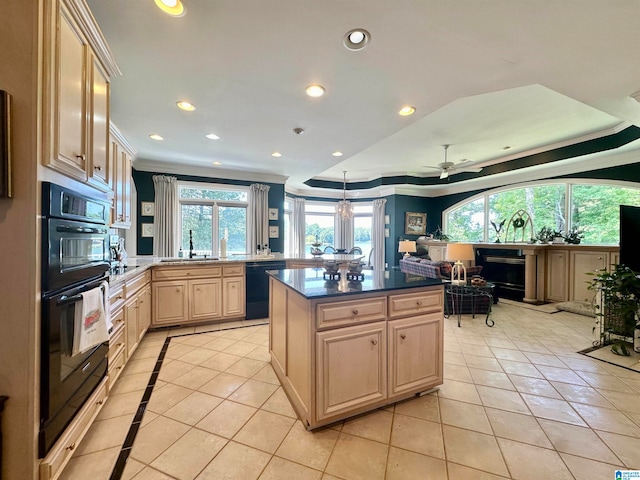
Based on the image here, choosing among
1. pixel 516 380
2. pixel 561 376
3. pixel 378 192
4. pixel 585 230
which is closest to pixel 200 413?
pixel 516 380

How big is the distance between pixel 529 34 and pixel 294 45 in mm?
1501

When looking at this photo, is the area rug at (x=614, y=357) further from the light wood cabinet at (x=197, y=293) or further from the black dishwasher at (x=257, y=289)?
the light wood cabinet at (x=197, y=293)

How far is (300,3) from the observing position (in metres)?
1.50

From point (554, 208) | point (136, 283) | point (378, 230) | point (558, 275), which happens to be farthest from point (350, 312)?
point (378, 230)

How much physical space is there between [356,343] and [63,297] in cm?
164

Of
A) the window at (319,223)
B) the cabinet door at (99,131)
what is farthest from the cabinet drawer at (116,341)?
the window at (319,223)

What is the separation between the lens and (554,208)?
570cm

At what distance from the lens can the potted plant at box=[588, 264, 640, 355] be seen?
295cm

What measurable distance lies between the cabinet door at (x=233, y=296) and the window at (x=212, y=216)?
1676 mm

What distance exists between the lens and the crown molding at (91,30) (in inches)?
52.2

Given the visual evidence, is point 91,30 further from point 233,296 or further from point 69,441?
point 233,296

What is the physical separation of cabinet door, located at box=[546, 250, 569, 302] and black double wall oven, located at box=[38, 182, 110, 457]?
7.06 m

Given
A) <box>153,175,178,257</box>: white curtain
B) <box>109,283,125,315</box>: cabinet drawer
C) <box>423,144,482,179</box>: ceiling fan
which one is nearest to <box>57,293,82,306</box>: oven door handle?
<box>109,283,125,315</box>: cabinet drawer

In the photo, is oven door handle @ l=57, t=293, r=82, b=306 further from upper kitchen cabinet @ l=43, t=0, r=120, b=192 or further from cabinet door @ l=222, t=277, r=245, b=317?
cabinet door @ l=222, t=277, r=245, b=317
